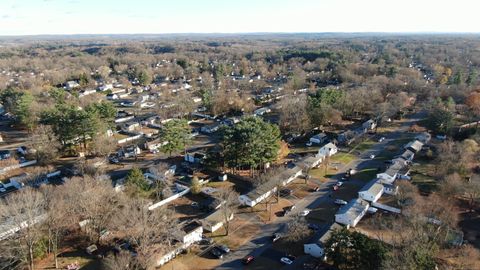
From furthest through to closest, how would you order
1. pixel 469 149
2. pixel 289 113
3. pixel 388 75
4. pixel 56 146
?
pixel 388 75 → pixel 289 113 → pixel 56 146 → pixel 469 149

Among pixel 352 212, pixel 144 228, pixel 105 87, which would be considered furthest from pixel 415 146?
pixel 105 87

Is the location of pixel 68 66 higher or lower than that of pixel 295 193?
higher

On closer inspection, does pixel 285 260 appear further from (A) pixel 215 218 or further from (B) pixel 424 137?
(B) pixel 424 137

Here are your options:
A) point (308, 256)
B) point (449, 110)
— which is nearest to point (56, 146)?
point (308, 256)

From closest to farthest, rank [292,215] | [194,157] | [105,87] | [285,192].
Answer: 1. [292,215]
2. [285,192]
3. [194,157]
4. [105,87]

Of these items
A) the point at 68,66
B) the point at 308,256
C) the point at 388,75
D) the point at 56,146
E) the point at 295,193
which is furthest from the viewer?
the point at 68,66

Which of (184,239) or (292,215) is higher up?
(184,239)

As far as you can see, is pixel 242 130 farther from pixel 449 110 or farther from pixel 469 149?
pixel 449 110
